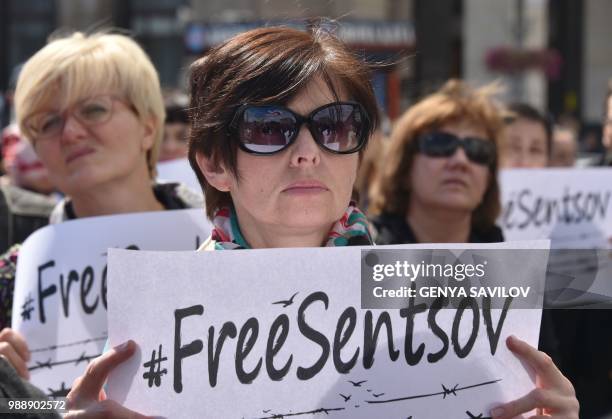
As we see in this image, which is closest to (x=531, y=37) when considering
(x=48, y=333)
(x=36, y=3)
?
(x=36, y=3)

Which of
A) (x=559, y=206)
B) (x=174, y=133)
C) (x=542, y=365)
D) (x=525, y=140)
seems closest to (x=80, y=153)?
(x=542, y=365)

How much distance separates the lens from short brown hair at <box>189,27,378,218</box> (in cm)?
153

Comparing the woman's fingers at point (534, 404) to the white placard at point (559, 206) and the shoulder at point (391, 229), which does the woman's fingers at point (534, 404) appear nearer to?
the shoulder at point (391, 229)

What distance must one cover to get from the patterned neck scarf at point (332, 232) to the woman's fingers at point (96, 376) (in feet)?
0.93

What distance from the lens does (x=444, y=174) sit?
10.3 ft

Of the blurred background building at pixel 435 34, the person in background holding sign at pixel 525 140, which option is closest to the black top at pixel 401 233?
the person in background holding sign at pixel 525 140

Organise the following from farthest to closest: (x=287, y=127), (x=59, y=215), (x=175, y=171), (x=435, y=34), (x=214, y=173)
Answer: (x=435, y=34), (x=175, y=171), (x=59, y=215), (x=214, y=173), (x=287, y=127)

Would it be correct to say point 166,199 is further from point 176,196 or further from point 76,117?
point 76,117

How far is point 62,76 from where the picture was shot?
7.95 feet

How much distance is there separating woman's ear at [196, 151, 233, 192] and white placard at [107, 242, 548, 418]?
8.5 inches

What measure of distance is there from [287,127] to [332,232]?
0.24 metres

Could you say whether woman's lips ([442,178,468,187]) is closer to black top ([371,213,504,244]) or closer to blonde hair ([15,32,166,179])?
black top ([371,213,504,244])

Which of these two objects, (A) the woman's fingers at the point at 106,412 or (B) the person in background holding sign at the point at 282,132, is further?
(B) the person in background holding sign at the point at 282,132

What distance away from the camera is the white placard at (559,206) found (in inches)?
145
